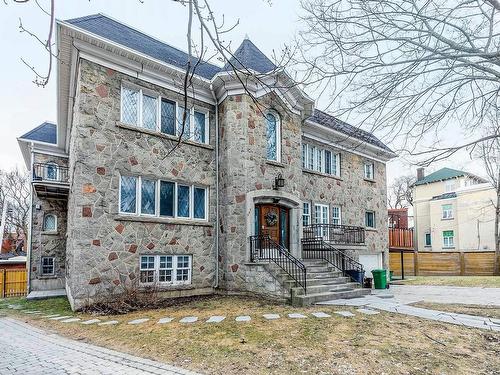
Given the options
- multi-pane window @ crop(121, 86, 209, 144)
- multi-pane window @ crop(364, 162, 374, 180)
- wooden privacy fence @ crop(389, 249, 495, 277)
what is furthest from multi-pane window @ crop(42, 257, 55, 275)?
wooden privacy fence @ crop(389, 249, 495, 277)

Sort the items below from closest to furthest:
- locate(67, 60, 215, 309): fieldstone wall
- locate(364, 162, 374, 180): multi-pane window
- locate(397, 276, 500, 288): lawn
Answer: locate(67, 60, 215, 309): fieldstone wall → locate(397, 276, 500, 288): lawn → locate(364, 162, 374, 180): multi-pane window

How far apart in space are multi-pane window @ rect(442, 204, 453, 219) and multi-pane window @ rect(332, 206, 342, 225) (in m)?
19.7

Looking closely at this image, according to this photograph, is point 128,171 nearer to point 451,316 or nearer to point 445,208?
point 451,316

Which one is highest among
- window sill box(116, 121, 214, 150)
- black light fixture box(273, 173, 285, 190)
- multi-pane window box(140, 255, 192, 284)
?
window sill box(116, 121, 214, 150)

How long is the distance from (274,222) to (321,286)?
3070mm

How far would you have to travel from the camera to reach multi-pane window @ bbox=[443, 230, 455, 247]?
31641 mm

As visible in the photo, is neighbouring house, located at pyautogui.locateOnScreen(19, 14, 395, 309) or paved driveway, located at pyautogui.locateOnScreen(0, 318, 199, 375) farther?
neighbouring house, located at pyautogui.locateOnScreen(19, 14, 395, 309)

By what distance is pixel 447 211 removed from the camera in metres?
32.0

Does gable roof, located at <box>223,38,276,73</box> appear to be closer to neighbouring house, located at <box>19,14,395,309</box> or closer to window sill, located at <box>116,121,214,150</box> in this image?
neighbouring house, located at <box>19,14,395,309</box>

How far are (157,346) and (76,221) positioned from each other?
5.05 metres

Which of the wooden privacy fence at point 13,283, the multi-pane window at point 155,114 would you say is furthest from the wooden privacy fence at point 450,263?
the wooden privacy fence at point 13,283

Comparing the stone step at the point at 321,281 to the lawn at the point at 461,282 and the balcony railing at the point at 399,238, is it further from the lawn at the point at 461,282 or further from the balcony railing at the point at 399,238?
the balcony railing at the point at 399,238

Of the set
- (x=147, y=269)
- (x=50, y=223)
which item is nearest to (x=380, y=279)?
(x=147, y=269)

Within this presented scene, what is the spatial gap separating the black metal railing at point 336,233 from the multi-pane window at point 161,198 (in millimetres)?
5019
